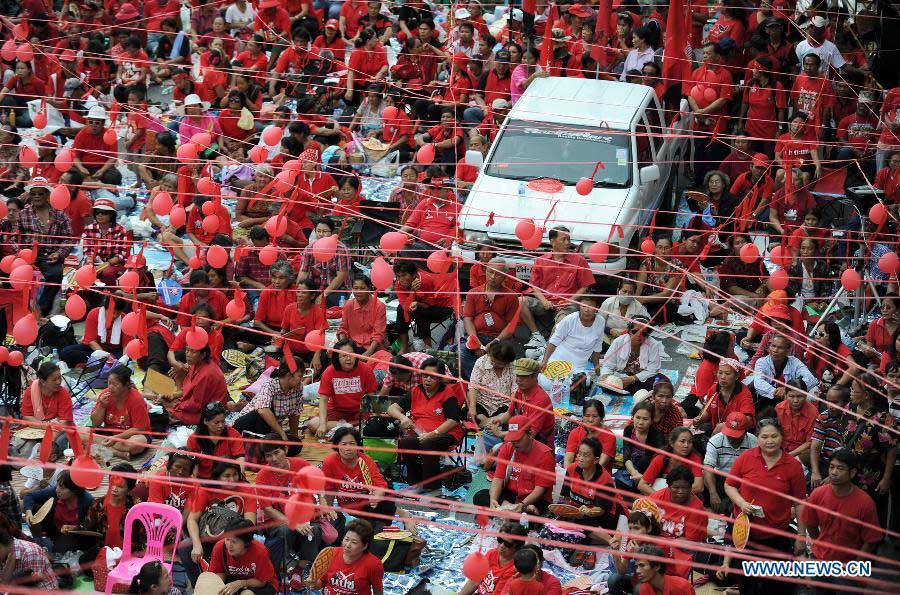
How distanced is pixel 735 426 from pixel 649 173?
354 cm

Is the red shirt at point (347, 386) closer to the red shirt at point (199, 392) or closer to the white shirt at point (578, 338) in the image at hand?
the red shirt at point (199, 392)

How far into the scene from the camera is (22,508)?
10180 mm

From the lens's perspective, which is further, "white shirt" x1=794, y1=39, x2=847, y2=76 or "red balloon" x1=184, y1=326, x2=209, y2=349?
"white shirt" x1=794, y1=39, x2=847, y2=76

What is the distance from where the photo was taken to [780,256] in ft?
40.8

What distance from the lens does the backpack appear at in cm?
949

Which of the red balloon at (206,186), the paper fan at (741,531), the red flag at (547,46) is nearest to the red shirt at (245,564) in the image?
the paper fan at (741,531)

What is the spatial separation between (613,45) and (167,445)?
8218 millimetres

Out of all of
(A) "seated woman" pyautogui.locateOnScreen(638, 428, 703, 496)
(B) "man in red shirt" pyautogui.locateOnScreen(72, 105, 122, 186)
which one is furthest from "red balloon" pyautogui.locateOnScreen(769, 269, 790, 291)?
(B) "man in red shirt" pyautogui.locateOnScreen(72, 105, 122, 186)

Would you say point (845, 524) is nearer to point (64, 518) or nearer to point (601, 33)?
point (64, 518)

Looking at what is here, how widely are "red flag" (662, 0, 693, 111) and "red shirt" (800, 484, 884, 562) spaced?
23.7 feet

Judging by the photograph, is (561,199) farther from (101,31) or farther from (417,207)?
(101,31)

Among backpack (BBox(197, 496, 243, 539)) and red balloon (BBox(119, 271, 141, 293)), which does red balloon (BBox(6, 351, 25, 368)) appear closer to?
red balloon (BBox(119, 271, 141, 293))

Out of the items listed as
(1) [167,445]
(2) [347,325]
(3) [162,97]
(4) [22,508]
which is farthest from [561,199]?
(3) [162,97]

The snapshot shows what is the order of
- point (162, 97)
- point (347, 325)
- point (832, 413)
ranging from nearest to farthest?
point (832, 413)
point (347, 325)
point (162, 97)
